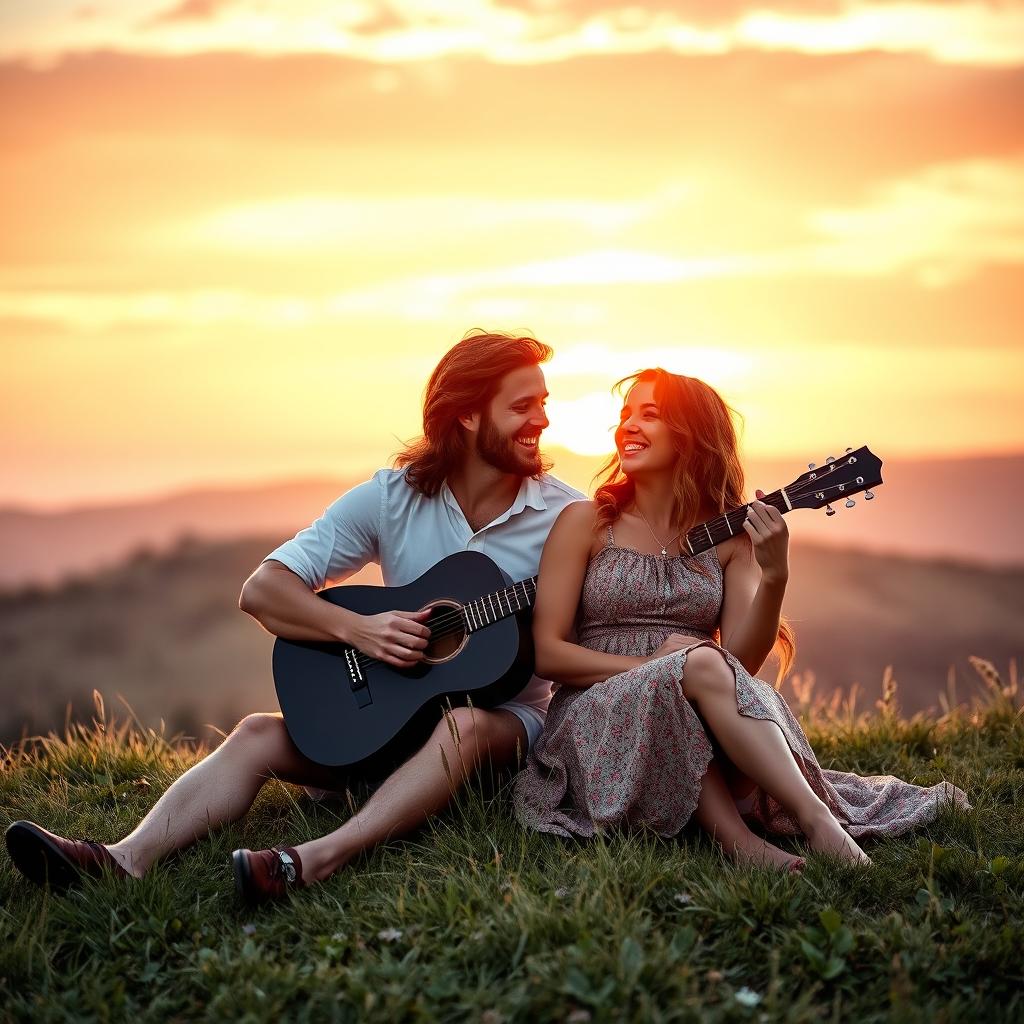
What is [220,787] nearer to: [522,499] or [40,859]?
[40,859]

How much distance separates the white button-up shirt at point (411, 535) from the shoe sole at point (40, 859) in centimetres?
129

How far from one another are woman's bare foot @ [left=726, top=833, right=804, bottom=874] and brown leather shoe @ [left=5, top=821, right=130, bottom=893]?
1850 mm

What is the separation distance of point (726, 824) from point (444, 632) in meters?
1.15

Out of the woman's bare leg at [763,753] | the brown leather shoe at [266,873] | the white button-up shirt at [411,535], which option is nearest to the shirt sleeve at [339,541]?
the white button-up shirt at [411,535]

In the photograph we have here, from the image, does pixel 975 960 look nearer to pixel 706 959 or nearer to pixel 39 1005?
pixel 706 959

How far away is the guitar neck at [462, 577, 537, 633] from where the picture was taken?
3941 millimetres

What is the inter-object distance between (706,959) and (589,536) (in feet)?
5.28

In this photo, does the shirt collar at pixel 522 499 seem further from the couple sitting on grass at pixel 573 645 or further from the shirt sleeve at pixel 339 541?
the shirt sleeve at pixel 339 541

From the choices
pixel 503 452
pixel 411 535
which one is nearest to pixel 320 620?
pixel 411 535

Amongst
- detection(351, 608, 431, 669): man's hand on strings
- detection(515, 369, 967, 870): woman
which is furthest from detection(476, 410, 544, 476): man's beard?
detection(351, 608, 431, 669): man's hand on strings

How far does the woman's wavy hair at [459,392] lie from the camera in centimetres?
437

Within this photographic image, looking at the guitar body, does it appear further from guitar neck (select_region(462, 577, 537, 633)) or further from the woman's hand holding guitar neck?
the woman's hand holding guitar neck

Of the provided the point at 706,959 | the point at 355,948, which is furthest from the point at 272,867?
the point at 706,959

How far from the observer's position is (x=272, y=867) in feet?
10.8
